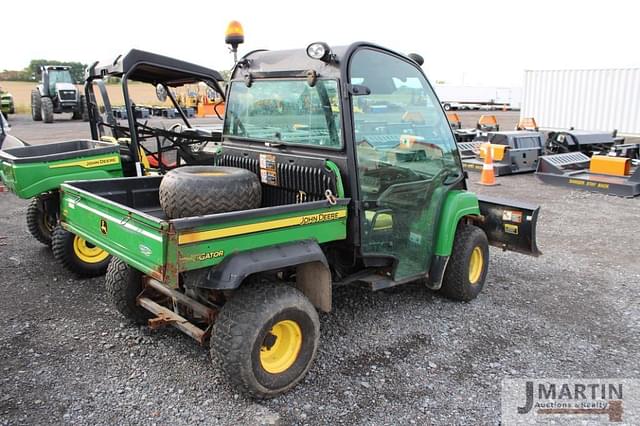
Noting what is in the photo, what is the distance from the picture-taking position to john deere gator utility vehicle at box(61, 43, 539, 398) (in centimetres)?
299

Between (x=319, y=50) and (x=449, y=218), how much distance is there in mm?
1717

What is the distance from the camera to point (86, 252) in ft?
17.1

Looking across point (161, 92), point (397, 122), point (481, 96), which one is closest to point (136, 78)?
point (161, 92)

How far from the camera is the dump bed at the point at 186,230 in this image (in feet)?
9.14

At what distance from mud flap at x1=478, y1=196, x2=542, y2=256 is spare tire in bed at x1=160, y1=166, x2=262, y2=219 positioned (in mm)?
2424

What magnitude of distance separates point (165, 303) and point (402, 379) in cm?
185

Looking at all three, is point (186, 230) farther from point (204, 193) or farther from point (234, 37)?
point (234, 37)

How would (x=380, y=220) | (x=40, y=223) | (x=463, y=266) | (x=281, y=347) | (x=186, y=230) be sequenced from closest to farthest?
(x=186, y=230) → (x=281, y=347) → (x=380, y=220) → (x=463, y=266) → (x=40, y=223)

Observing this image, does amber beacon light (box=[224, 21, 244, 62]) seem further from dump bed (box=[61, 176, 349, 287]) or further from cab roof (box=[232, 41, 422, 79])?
→ dump bed (box=[61, 176, 349, 287])

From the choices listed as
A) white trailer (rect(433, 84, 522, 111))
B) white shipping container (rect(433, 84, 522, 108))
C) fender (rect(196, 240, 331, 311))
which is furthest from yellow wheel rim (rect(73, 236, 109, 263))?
white shipping container (rect(433, 84, 522, 108))

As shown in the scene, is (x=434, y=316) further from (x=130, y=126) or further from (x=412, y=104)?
(x=130, y=126)

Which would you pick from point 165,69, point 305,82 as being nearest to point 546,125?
point 165,69

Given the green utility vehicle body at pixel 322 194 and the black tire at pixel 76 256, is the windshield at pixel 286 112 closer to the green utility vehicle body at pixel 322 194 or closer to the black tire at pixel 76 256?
the green utility vehicle body at pixel 322 194

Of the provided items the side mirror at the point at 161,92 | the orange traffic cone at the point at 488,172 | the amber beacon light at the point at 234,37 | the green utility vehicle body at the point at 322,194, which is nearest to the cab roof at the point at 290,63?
the green utility vehicle body at the point at 322,194
